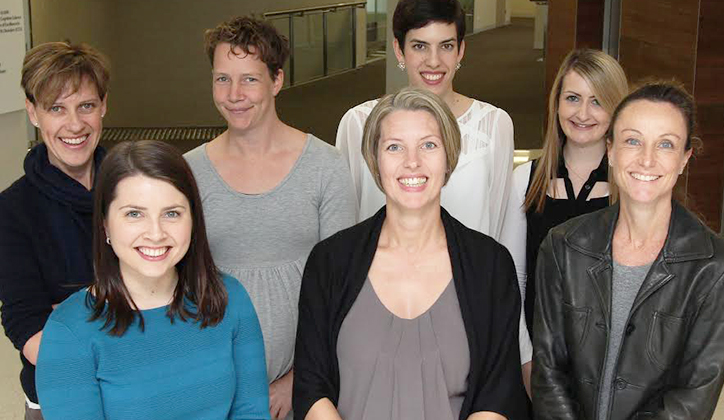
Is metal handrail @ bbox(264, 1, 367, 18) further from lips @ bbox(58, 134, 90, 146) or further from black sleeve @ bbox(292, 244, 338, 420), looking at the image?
black sleeve @ bbox(292, 244, 338, 420)

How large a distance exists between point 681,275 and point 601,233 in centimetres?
23

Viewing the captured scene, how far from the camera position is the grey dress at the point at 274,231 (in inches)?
110

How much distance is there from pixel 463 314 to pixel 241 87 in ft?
3.29

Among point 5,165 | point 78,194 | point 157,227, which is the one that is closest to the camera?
point 157,227

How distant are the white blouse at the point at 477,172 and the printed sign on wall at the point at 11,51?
4811 millimetres

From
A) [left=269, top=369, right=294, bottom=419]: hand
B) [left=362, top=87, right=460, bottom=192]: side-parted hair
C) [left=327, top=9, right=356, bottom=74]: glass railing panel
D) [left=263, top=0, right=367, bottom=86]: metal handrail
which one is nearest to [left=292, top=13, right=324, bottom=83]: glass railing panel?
[left=263, top=0, right=367, bottom=86]: metal handrail

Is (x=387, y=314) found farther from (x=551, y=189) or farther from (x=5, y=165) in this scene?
(x=5, y=165)

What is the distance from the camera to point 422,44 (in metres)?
3.22

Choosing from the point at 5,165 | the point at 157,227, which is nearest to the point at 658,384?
the point at 157,227

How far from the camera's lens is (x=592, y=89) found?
306 cm

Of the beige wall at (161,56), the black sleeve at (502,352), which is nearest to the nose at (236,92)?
the black sleeve at (502,352)

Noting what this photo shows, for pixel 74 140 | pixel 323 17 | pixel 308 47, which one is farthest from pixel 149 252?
pixel 323 17

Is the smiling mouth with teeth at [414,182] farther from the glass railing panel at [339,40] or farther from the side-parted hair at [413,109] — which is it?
the glass railing panel at [339,40]

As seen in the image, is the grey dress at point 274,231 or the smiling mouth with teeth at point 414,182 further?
the grey dress at point 274,231
